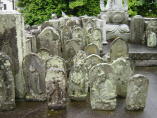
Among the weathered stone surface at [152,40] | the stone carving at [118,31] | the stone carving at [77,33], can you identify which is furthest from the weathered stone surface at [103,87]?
the stone carving at [118,31]

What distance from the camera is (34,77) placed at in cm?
589

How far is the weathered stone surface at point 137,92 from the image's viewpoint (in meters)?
5.28

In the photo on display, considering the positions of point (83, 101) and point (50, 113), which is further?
point (83, 101)

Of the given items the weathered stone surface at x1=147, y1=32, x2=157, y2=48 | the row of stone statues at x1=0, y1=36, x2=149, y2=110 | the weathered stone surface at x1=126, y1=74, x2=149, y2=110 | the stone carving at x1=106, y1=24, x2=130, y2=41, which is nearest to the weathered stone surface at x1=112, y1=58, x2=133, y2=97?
the row of stone statues at x1=0, y1=36, x2=149, y2=110

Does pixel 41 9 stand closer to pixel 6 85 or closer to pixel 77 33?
pixel 77 33

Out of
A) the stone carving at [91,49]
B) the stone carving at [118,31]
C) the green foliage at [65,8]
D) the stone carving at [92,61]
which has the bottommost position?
the stone carving at [92,61]

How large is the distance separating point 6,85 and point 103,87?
1.92 m

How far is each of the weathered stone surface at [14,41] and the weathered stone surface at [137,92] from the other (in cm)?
230

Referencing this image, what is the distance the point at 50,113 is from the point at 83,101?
84 cm

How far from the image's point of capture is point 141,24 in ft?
36.6

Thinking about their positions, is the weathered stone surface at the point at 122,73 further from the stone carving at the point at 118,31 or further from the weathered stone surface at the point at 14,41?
the stone carving at the point at 118,31

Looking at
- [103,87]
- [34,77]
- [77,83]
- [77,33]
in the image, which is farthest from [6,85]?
[77,33]

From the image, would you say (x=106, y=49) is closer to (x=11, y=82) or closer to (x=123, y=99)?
(x=123, y=99)

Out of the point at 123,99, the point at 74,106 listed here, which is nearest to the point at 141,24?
the point at 123,99
